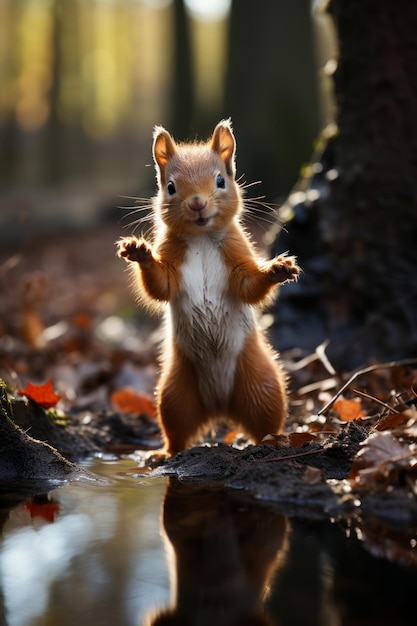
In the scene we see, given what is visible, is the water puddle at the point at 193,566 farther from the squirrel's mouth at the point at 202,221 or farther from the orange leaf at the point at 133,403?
the orange leaf at the point at 133,403

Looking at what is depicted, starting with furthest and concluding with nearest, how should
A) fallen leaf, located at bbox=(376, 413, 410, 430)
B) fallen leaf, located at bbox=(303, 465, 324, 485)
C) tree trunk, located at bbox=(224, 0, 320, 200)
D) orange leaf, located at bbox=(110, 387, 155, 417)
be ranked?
1. tree trunk, located at bbox=(224, 0, 320, 200)
2. orange leaf, located at bbox=(110, 387, 155, 417)
3. fallen leaf, located at bbox=(376, 413, 410, 430)
4. fallen leaf, located at bbox=(303, 465, 324, 485)

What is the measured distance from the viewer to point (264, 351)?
3771 millimetres

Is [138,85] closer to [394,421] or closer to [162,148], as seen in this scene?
[162,148]

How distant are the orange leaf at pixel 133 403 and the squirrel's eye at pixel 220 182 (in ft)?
5.42

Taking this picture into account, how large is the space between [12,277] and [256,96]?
4.74 m

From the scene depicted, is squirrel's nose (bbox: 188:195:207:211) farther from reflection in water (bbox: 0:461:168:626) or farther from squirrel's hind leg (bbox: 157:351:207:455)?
reflection in water (bbox: 0:461:168:626)

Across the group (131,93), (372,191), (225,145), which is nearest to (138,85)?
(131,93)

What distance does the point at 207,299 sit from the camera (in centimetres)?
355

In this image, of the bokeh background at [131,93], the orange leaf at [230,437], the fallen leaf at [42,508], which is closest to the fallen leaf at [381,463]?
the fallen leaf at [42,508]

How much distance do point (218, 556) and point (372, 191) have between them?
329 centimetres

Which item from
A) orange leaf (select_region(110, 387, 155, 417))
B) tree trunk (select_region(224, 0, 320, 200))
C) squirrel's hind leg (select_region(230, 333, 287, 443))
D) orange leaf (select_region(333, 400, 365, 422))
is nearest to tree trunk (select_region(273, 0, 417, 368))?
orange leaf (select_region(333, 400, 365, 422))

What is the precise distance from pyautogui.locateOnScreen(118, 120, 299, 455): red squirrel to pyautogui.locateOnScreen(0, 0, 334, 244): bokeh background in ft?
7.01

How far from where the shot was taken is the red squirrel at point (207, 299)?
3506mm

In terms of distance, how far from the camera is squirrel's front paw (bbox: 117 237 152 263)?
3.25 metres
